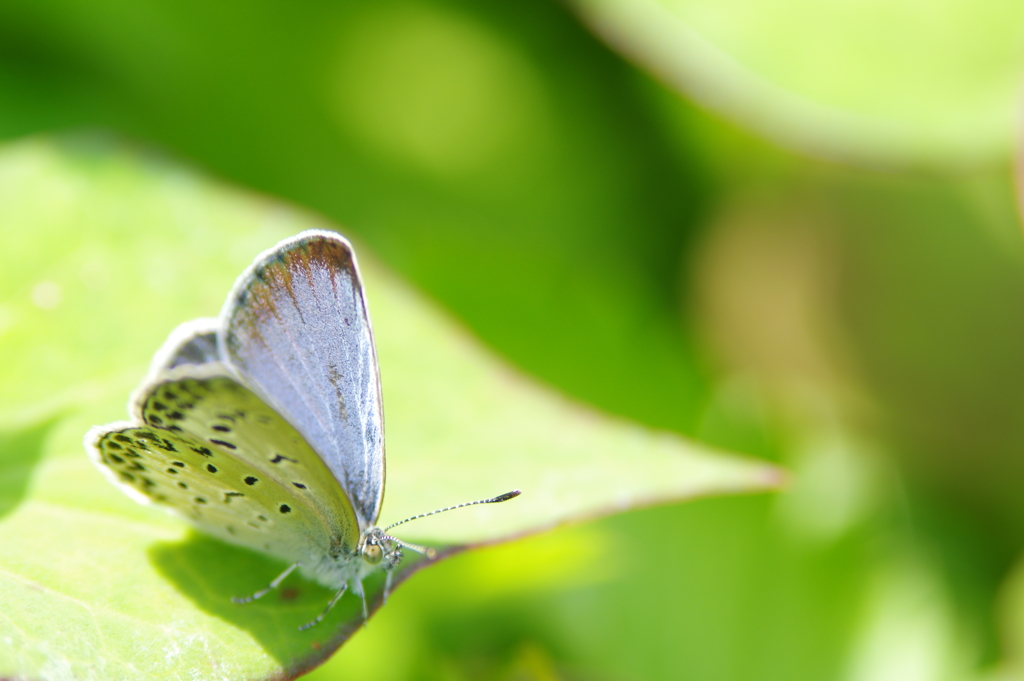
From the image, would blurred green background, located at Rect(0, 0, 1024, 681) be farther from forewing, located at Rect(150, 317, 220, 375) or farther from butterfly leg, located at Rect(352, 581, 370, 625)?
forewing, located at Rect(150, 317, 220, 375)

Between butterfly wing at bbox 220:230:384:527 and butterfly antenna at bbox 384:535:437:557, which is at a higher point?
butterfly wing at bbox 220:230:384:527

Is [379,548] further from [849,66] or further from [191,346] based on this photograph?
[849,66]

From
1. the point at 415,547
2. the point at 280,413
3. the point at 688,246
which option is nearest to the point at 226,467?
the point at 280,413

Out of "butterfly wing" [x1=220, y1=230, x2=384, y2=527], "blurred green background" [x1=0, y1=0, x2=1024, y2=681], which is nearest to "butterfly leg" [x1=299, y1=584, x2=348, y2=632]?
"butterfly wing" [x1=220, y1=230, x2=384, y2=527]

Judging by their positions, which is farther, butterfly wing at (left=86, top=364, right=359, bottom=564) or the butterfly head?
the butterfly head

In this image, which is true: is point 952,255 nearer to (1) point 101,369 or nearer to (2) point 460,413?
(2) point 460,413

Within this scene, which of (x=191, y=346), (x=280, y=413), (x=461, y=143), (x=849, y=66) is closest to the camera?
(x=280, y=413)

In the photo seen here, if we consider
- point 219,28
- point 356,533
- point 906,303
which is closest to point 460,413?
point 356,533
